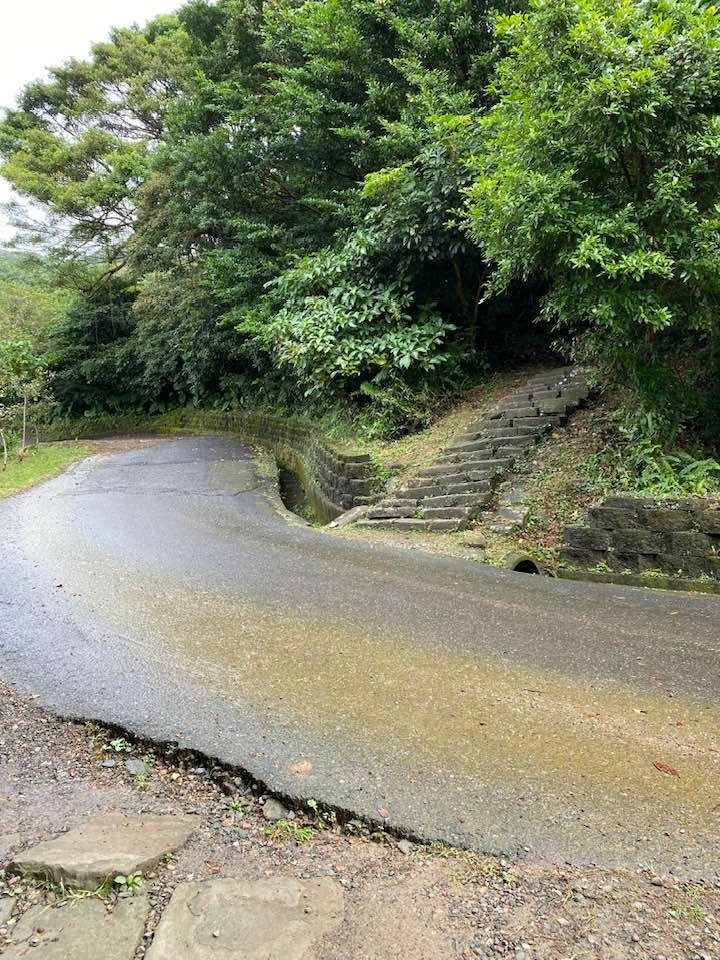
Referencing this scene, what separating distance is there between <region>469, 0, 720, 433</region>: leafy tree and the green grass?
8614mm

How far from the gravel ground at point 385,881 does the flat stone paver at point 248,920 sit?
45mm

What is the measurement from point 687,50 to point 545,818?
5.49m

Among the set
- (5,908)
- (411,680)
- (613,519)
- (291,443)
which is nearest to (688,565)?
(613,519)

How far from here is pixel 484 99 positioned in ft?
32.2

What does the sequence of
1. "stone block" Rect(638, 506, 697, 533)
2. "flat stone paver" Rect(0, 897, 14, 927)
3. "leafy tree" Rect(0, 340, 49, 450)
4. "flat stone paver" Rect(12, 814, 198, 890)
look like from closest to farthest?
"flat stone paver" Rect(0, 897, 14, 927) → "flat stone paver" Rect(12, 814, 198, 890) → "stone block" Rect(638, 506, 697, 533) → "leafy tree" Rect(0, 340, 49, 450)

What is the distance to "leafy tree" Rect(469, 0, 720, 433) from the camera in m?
4.73

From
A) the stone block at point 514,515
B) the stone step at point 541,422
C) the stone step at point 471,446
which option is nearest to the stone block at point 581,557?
the stone block at point 514,515

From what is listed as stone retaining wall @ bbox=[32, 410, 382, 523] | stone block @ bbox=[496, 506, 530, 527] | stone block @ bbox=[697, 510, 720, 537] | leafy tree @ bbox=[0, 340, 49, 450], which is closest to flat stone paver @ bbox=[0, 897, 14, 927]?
stone block @ bbox=[697, 510, 720, 537]

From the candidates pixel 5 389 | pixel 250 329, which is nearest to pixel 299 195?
pixel 250 329

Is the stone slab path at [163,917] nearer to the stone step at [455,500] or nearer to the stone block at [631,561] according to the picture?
the stone block at [631,561]

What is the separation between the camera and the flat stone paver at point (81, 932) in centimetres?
156

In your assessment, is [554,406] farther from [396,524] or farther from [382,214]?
[382,214]

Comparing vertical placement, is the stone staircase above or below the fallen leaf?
above

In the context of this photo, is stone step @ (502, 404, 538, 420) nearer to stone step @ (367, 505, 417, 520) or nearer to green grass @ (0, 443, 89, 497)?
stone step @ (367, 505, 417, 520)
